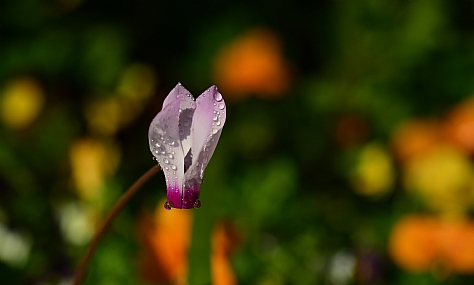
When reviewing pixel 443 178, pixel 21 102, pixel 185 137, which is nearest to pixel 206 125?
pixel 185 137

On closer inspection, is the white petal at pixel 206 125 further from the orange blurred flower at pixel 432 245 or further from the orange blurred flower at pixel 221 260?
the orange blurred flower at pixel 432 245

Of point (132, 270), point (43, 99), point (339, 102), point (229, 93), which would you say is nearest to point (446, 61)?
point (339, 102)

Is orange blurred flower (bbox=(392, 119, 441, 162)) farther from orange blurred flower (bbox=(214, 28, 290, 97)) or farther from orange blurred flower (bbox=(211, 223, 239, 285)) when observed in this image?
orange blurred flower (bbox=(211, 223, 239, 285))

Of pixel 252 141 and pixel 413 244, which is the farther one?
pixel 252 141

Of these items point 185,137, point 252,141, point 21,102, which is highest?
point 185,137

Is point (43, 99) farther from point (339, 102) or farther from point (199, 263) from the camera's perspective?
Result: point (199, 263)

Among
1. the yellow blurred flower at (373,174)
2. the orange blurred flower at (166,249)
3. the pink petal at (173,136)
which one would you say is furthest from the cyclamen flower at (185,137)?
the yellow blurred flower at (373,174)

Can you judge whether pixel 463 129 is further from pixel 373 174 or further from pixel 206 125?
pixel 206 125

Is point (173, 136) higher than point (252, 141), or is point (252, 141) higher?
point (173, 136)
